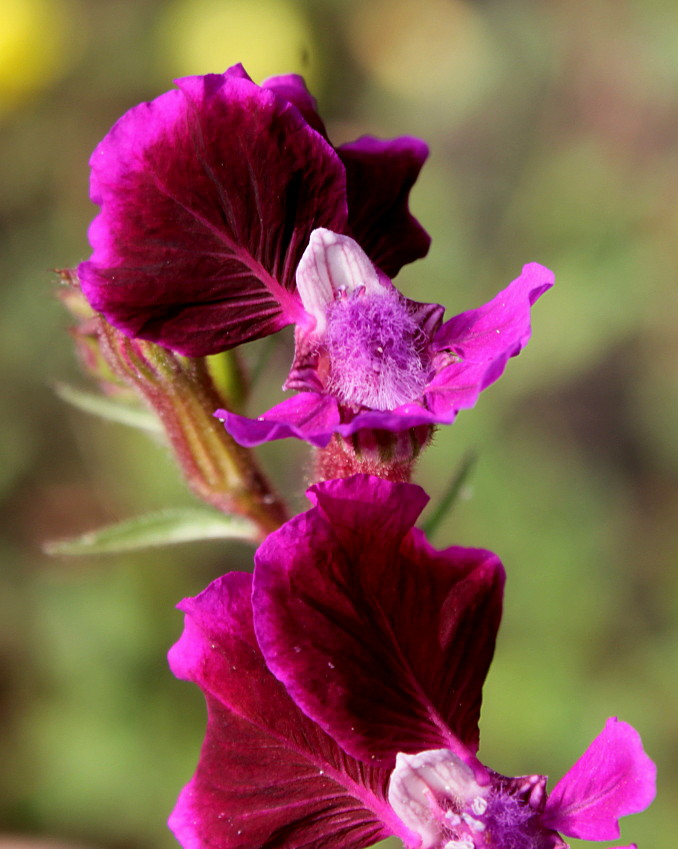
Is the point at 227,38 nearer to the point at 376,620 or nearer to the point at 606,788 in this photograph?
the point at 376,620

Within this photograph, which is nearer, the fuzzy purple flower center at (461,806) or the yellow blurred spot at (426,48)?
the fuzzy purple flower center at (461,806)

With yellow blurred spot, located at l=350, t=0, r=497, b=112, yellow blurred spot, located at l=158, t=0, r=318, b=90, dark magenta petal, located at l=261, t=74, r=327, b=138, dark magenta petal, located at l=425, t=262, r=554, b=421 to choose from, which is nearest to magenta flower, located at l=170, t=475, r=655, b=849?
dark magenta petal, located at l=425, t=262, r=554, b=421

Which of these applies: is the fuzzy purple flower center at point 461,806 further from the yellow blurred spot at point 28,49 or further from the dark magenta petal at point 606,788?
the yellow blurred spot at point 28,49

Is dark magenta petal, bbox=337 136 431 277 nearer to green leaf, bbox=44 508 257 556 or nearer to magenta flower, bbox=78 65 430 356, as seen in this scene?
magenta flower, bbox=78 65 430 356

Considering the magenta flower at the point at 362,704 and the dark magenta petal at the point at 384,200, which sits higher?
the dark magenta petal at the point at 384,200

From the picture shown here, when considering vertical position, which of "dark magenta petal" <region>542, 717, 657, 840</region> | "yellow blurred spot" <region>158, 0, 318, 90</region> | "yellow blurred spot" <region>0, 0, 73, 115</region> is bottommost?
"dark magenta petal" <region>542, 717, 657, 840</region>

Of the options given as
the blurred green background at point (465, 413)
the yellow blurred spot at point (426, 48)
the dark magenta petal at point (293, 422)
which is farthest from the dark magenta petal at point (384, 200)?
the yellow blurred spot at point (426, 48)

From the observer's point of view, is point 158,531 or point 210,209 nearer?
point 210,209

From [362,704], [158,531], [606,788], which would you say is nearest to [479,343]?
[362,704]
